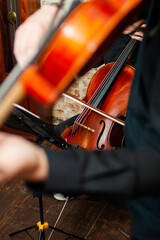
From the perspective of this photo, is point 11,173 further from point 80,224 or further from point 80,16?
point 80,224

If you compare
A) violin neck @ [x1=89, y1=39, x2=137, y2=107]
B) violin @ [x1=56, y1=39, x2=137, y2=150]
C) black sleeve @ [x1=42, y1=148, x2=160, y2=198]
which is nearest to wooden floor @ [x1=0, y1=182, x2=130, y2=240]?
violin @ [x1=56, y1=39, x2=137, y2=150]

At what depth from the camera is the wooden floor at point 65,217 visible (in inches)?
58.9

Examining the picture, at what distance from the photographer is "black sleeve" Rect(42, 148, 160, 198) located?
→ 0.39m

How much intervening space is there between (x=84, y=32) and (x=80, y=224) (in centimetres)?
139

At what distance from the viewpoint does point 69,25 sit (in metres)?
0.45

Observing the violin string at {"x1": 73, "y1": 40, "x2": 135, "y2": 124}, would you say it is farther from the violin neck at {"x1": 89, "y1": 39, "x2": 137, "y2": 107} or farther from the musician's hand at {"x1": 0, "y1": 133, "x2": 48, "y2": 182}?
the musician's hand at {"x1": 0, "y1": 133, "x2": 48, "y2": 182}

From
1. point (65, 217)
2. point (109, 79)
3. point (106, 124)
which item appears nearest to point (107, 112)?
point (106, 124)

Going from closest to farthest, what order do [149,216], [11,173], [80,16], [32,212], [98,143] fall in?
[11,173], [80,16], [149,216], [98,143], [32,212]

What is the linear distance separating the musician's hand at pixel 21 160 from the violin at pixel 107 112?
876 millimetres

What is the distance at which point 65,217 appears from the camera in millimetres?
1608

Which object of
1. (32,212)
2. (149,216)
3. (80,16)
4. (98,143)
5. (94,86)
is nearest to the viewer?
(80,16)

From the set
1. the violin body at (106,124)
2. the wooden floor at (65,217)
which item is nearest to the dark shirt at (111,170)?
the violin body at (106,124)

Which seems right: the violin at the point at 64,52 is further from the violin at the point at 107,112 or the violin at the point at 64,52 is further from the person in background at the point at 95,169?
the violin at the point at 107,112

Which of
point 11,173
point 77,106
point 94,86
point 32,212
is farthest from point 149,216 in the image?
point 77,106
